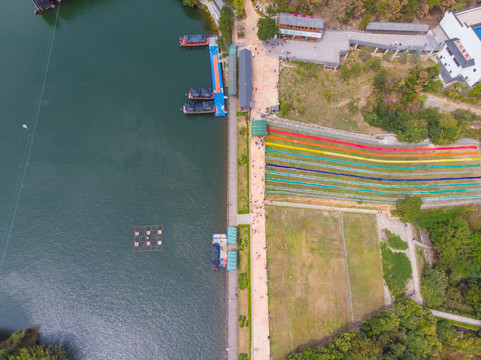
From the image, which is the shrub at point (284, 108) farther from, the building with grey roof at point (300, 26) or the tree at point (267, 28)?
the building with grey roof at point (300, 26)

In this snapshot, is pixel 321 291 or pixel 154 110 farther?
pixel 154 110

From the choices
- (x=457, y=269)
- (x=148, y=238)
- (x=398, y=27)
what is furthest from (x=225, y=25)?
(x=457, y=269)

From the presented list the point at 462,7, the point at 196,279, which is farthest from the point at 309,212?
the point at 462,7

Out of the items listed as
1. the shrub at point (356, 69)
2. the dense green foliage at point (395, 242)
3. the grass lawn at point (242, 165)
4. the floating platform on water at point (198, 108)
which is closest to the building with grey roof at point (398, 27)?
the shrub at point (356, 69)

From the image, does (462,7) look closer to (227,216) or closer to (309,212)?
(309,212)

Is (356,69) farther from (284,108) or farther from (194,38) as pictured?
(194,38)

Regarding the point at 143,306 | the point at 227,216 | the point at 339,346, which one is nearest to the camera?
the point at 339,346
